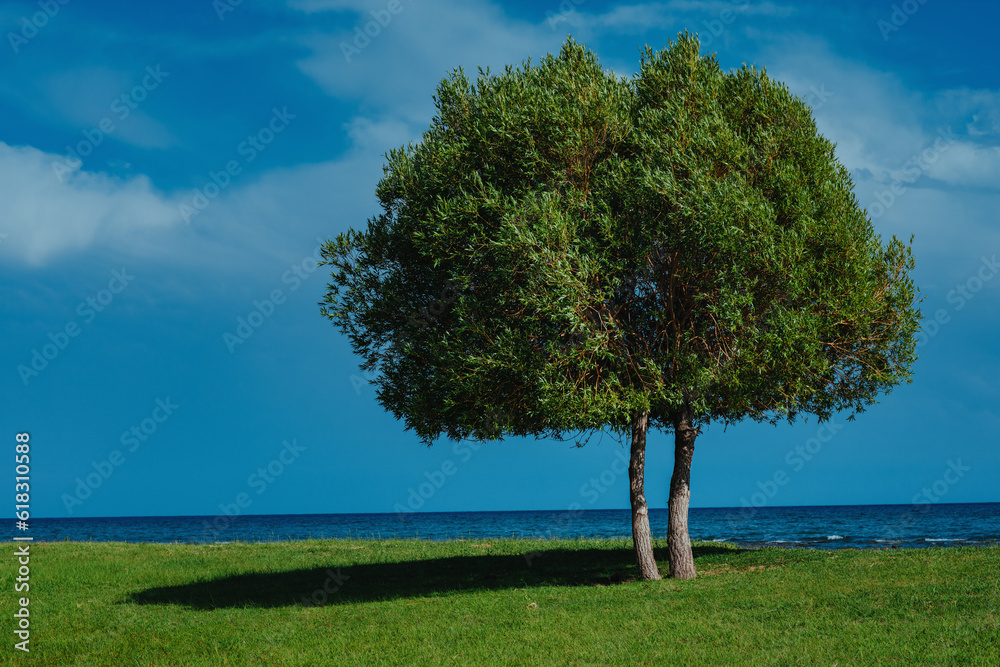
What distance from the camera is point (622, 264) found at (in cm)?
2131

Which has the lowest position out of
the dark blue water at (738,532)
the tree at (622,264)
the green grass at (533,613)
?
the dark blue water at (738,532)

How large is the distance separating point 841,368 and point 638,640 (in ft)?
46.5

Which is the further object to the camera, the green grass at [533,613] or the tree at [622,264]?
the tree at [622,264]

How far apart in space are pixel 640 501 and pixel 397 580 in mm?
10223

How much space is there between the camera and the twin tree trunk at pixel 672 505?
23906 mm

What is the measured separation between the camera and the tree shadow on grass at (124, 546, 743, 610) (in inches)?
931

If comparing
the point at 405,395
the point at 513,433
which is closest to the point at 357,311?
the point at 405,395

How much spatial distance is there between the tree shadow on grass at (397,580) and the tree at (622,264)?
186 inches

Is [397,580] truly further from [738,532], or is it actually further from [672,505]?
[738,532]

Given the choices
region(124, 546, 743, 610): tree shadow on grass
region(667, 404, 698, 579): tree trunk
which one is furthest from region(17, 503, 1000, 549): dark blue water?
region(667, 404, 698, 579): tree trunk

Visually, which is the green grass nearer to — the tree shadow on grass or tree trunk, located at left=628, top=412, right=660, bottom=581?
the tree shadow on grass

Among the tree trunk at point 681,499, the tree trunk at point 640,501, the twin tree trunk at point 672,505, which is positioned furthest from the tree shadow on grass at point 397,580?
the tree trunk at point 681,499

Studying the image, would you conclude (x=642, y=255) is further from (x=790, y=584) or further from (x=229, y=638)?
(x=229, y=638)

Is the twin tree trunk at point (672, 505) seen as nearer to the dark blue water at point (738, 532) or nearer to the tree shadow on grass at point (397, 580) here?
the tree shadow on grass at point (397, 580)
